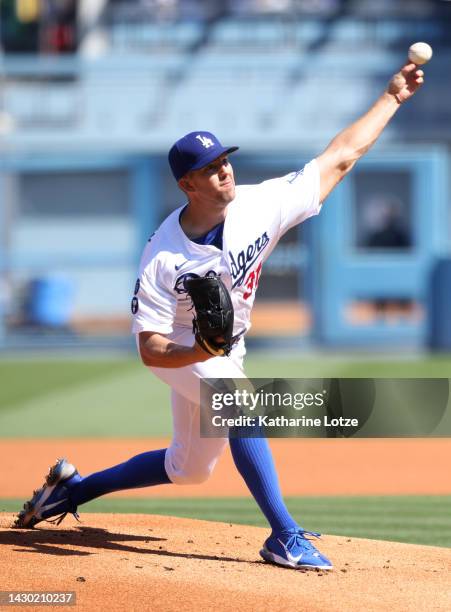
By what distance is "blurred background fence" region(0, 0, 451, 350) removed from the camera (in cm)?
1523

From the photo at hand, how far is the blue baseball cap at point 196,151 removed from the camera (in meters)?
4.31

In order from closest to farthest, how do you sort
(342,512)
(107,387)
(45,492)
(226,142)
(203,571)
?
(203,571), (45,492), (342,512), (107,387), (226,142)

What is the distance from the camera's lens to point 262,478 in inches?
172

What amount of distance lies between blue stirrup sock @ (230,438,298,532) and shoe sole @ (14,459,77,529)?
3.11 ft

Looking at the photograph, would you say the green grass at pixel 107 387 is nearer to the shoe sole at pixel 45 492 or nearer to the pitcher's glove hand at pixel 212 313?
the shoe sole at pixel 45 492

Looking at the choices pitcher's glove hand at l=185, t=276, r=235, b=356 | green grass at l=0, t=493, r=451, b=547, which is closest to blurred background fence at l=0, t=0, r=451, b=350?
green grass at l=0, t=493, r=451, b=547

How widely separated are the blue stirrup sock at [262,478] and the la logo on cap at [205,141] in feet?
3.53

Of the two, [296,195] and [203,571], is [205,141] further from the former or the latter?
[203,571]

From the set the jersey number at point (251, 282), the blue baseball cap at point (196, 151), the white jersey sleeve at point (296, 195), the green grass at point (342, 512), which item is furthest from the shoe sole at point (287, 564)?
the blue baseball cap at point (196, 151)

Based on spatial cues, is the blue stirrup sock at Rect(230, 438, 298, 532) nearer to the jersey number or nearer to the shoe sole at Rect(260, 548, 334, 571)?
the shoe sole at Rect(260, 548, 334, 571)

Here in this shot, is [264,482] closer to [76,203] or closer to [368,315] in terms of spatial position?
[368,315]

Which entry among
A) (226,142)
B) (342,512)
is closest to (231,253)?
(342,512)

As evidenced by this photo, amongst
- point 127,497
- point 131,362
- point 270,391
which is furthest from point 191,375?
point 131,362

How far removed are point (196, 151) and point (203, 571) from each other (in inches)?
59.7
